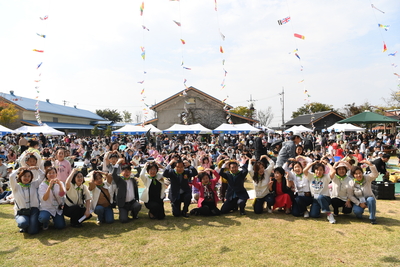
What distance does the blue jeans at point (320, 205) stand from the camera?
4.88m

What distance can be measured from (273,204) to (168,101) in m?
25.5

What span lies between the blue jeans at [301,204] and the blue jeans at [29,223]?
15.5 ft

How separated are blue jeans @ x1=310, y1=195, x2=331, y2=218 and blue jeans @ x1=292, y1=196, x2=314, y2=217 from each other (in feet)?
0.36

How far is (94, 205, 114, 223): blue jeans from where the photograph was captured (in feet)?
15.9

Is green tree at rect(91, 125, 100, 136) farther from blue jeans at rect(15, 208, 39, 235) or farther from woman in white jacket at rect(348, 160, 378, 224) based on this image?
woman in white jacket at rect(348, 160, 378, 224)

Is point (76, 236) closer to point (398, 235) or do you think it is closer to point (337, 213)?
point (337, 213)

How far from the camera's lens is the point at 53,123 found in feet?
121

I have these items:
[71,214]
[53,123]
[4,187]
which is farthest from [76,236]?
[53,123]

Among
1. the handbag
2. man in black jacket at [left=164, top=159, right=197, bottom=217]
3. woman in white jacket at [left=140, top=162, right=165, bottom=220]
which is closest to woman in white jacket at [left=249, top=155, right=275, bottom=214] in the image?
man in black jacket at [left=164, top=159, right=197, bottom=217]

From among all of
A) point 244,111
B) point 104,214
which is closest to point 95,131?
point 244,111

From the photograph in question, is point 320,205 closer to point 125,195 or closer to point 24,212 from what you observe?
point 125,195

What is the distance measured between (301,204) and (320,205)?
1.14ft

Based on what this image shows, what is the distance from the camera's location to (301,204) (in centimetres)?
514

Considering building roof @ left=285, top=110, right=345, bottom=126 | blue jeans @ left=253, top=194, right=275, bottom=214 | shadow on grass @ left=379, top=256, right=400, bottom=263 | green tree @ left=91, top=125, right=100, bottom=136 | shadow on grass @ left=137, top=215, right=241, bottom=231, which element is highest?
building roof @ left=285, top=110, right=345, bottom=126
